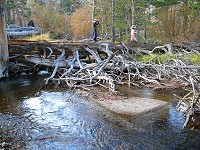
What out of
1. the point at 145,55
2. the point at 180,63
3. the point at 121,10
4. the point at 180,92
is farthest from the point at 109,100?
the point at 121,10

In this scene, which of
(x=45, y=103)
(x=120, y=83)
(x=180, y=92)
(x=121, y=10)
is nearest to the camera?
(x=45, y=103)

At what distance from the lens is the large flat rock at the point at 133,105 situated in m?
8.57

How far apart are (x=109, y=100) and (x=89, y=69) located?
360 cm

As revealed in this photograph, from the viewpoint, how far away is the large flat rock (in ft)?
28.1

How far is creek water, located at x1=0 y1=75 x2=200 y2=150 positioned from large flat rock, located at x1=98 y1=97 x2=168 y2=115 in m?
0.28

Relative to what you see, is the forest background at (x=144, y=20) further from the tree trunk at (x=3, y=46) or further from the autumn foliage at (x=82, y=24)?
the tree trunk at (x=3, y=46)

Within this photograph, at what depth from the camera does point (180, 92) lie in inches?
426

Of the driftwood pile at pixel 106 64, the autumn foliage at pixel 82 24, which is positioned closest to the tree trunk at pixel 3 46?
the driftwood pile at pixel 106 64

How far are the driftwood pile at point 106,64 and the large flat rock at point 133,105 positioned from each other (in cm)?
114

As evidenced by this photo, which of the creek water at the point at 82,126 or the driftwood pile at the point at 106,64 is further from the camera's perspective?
the driftwood pile at the point at 106,64

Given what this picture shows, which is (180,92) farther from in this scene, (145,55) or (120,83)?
(145,55)

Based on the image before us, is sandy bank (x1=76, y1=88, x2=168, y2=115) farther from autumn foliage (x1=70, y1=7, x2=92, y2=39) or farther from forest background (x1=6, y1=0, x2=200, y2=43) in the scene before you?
autumn foliage (x1=70, y1=7, x2=92, y2=39)

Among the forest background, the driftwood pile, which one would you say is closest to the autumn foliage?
the forest background

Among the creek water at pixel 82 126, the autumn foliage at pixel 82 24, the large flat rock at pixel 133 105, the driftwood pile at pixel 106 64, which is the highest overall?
the autumn foliage at pixel 82 24
